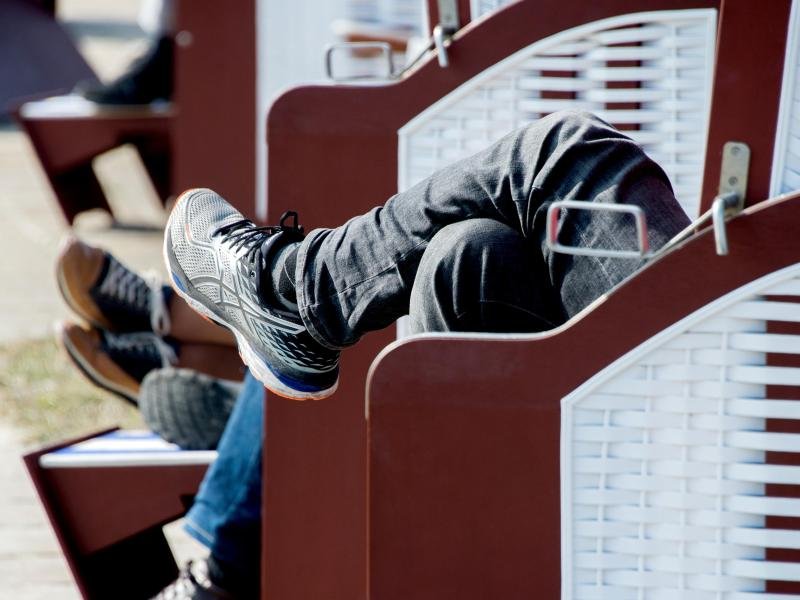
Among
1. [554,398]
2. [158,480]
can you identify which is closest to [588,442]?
[554,398]

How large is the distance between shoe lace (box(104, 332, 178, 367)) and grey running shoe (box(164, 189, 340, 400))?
701 mm

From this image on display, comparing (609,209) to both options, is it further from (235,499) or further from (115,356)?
(115,356)

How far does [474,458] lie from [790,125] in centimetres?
46

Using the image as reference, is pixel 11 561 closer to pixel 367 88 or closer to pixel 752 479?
pixel 367 88

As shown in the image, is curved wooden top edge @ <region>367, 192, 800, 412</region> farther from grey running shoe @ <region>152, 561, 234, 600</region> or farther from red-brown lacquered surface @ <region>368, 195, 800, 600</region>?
grey running shoe @ <region>152, 561, 234, 600</region>

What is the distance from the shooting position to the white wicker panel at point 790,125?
1.31 m

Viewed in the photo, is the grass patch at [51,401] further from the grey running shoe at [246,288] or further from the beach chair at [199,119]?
the beach chair at [199,119]

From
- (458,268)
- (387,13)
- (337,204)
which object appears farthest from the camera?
(387,13)

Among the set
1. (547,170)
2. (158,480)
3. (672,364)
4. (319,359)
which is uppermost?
(547,170)

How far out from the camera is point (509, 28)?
6.43 feet

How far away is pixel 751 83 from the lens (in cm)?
133

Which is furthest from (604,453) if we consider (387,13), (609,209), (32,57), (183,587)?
(32,57)

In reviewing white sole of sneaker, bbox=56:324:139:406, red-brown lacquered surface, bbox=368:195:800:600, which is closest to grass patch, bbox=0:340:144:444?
white sole of sneaker, bbox=56:324:139:406

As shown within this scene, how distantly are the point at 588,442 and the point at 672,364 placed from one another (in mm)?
115
